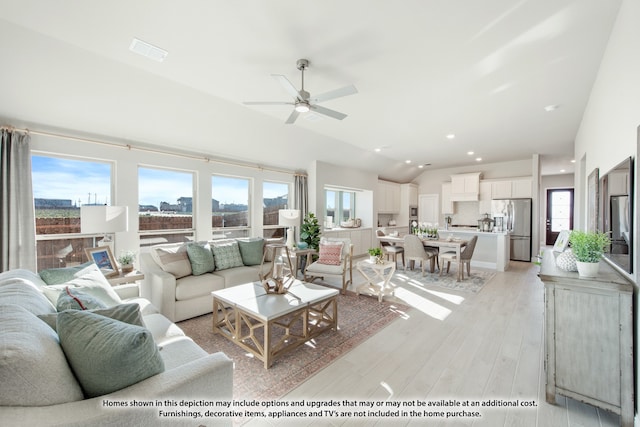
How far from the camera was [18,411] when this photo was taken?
834 millimetres

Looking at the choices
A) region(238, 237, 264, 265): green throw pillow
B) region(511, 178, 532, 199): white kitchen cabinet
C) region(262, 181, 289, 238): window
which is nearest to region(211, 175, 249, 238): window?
region(262, 181, 289, 238): window

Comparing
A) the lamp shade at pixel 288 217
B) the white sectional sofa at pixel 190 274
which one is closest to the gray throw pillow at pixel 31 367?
the white sectional sofa at pixel 190 274

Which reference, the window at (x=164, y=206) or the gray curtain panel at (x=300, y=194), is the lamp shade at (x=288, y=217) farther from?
the window at (x=164, y=206)

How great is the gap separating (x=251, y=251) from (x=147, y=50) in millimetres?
2787

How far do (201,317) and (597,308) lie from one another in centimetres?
374

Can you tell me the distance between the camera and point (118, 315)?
130 centimetres

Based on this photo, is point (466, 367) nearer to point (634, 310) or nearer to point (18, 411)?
point (634, 310)

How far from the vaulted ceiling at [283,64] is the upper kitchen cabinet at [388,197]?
3625 mm

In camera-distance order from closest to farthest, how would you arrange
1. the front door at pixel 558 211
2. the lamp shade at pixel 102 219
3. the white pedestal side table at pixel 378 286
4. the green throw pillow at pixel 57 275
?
the green throw pillow at pixel 57 275
the lamp shade at pixel 102 219
the white pedestal side table at pixel 378 286
the front door at pixel 558 211

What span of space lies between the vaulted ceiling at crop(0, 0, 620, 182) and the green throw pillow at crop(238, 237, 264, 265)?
1802 mm

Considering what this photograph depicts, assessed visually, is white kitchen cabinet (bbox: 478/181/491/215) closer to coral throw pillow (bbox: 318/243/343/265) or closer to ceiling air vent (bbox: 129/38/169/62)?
coral throw pillow (bbox: 318/243/343/265)

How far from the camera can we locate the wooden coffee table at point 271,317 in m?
2.31

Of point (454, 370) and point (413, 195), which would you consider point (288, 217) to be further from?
point (413, 195)

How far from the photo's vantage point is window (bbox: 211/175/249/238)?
4973 mm
